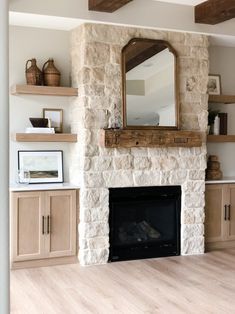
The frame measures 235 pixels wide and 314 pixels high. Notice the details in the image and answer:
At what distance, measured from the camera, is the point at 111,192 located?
493cm

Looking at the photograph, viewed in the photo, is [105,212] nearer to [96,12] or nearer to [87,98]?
[87,98]

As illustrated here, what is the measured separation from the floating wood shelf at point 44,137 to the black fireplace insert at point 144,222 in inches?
28.6

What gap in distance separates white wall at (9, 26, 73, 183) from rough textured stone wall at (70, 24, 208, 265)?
18 cm

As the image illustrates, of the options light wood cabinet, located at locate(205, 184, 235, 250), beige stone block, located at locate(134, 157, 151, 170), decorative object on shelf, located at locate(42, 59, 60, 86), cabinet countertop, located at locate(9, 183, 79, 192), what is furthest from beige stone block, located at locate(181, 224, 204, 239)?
decorative object on shelf, located at locate(42, 59, 60, 86)

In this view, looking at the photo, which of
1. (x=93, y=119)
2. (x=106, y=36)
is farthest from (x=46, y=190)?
(x=106, y=36)

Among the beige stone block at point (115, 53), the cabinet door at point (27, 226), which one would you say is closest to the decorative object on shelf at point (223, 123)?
the beige stone block at point (115, 53)

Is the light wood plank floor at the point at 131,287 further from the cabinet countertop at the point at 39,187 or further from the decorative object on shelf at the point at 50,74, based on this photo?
the decorative object on shelf at the point at 50,74

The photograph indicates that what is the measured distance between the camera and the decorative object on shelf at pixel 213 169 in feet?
18.5

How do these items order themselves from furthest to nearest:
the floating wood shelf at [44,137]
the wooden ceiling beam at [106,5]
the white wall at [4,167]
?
the floating wood shelf at [44,137], the wooden ceiling beam at [106,5], the white wall at [4,167]

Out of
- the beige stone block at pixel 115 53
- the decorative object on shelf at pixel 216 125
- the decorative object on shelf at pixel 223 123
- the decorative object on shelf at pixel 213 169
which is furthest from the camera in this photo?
the decorative object on shelf at pixel 223 123

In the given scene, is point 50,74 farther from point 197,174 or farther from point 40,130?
point 197,174

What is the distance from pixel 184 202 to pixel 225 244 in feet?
2.79

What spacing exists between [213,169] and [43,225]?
2.22m

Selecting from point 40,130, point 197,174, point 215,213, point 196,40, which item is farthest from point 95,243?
point 196,40
